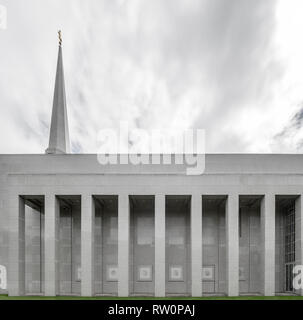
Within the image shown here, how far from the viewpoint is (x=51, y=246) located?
2477cm

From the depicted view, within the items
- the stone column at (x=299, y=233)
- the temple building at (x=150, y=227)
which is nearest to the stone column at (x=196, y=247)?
the temple building at (x=150, y=227)

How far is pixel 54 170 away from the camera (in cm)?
2989

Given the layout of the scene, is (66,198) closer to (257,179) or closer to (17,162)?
(17,162)

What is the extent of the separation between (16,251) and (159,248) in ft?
37.0

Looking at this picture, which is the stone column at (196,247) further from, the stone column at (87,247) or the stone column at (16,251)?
the stone column at (16,251)

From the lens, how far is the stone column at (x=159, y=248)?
79.8 ft

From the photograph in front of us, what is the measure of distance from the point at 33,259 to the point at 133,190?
11.9 meters

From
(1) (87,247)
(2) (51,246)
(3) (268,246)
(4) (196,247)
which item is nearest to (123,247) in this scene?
(1) (87,247)

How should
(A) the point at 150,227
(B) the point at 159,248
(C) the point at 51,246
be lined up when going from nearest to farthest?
(C) the point at 51,246 → (B) the point at 159,248 → (A) the point at 150,227

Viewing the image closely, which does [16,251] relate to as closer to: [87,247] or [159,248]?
[87,247]

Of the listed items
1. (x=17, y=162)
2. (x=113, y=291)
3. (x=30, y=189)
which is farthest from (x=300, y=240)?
(x=17, y=162)

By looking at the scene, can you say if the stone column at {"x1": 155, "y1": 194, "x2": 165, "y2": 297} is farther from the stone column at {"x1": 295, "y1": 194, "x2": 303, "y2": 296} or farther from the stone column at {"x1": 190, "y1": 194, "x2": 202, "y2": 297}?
the stone column at {"x1": 295, "y1": 194, "x2": 303, "y2": 296}

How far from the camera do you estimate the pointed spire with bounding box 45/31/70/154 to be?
35750mm

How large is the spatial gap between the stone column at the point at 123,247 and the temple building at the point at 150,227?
78 mm
